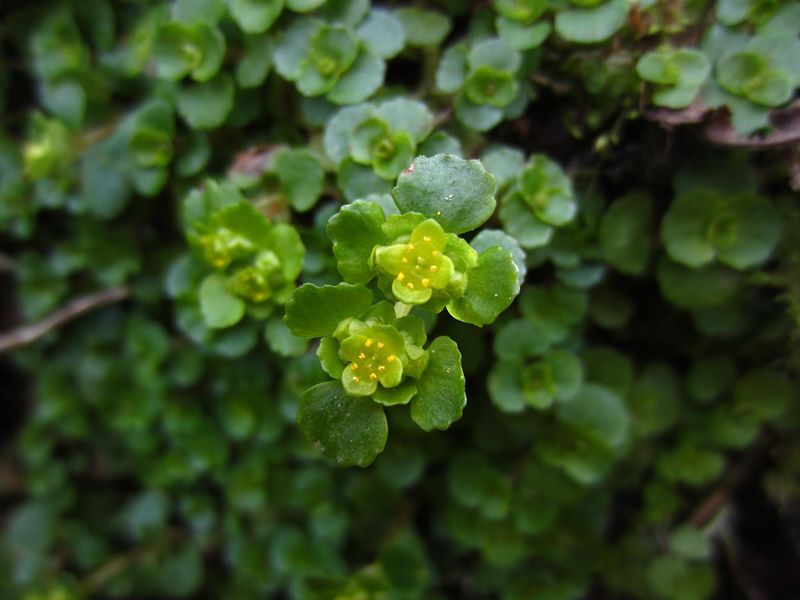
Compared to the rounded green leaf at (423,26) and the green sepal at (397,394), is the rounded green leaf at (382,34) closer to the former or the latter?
the rounded green leaf at (423,26)

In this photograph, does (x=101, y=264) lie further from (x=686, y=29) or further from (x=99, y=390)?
(x=686, y=29)

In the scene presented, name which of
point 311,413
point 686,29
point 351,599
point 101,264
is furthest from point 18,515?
point 686,29

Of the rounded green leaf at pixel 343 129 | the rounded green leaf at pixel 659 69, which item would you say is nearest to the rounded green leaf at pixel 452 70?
the rounded green leaf at pixel 343 129

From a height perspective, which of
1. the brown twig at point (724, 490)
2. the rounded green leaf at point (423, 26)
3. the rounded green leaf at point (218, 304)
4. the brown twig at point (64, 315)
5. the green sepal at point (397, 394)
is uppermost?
the rounded green leaf at point (423, 26)

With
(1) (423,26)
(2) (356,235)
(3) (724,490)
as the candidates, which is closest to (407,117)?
(1) (423,26)

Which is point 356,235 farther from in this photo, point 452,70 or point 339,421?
point 452,70
